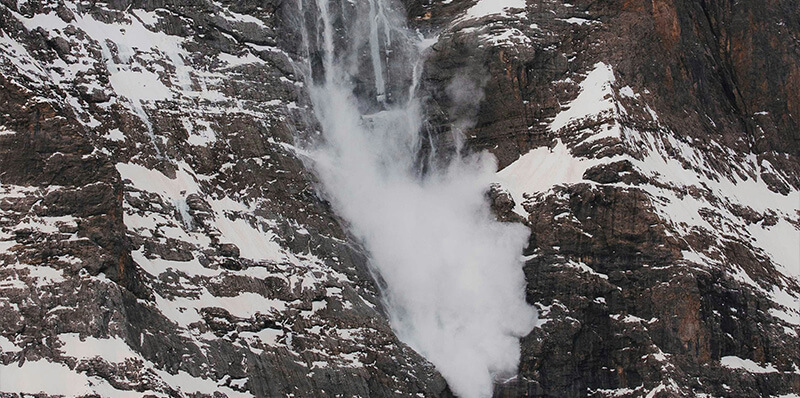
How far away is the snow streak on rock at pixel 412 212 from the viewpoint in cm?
12550

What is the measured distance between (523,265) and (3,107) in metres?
40.7

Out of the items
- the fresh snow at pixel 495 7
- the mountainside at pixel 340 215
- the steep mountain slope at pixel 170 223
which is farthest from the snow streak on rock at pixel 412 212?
the fresh snow at pixel 495 7

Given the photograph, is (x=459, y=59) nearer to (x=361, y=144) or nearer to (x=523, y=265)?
(x=361, y=144)

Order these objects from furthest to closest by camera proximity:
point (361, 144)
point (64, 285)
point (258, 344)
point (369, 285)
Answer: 1. point (361, 144)
2. point (369, 285)
3. point (258, 344)
4. point (64, 285)

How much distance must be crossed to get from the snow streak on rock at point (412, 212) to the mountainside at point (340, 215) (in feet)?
5.04

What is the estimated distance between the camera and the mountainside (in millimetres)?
110500

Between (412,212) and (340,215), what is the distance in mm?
6471

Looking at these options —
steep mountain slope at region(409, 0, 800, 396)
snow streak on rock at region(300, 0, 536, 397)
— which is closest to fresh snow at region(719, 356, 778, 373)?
steep mountain slope at region(409, 0, 800, 396)

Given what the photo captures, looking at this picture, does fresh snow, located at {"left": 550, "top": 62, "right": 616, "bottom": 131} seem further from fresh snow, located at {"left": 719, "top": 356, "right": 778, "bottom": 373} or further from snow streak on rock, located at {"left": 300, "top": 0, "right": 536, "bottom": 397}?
fresh snow, located at {"left": 719, "top": 356, "right": 778, "bottom": 373}

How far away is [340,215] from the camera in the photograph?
424ft

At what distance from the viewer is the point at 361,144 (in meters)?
136

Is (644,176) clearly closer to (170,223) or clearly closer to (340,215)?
(340,215)

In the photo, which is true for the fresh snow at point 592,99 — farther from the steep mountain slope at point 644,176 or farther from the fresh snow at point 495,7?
the fresh snow at point 495,7

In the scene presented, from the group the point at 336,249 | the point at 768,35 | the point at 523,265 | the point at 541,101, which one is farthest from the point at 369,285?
the point at 768,35
